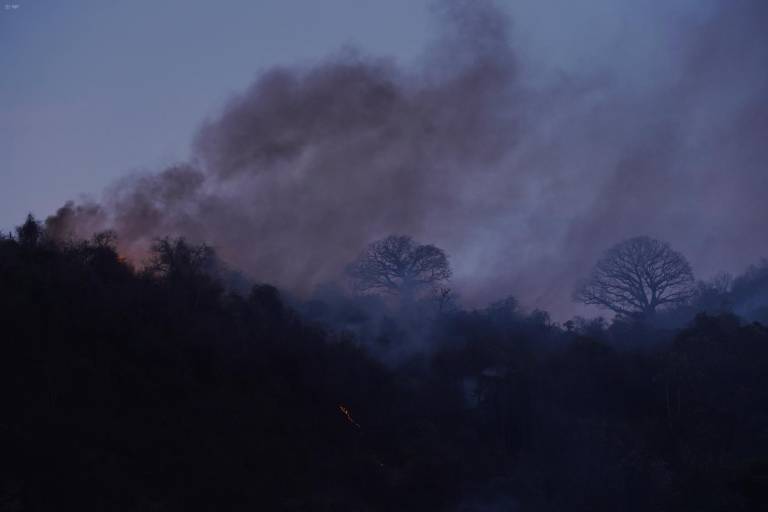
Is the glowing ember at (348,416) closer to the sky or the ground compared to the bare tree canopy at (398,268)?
closer to the ground

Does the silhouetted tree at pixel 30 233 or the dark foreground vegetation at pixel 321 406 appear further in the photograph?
the silhouetted tree at pixel 30 233

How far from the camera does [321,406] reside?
1359 inches

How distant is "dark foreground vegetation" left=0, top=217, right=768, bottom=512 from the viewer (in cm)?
2495

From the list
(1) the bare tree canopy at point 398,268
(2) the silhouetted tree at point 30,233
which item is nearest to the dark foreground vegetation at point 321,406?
(2) the silhouetted tree at point 30,233

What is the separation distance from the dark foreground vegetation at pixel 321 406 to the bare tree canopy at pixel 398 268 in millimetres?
13808

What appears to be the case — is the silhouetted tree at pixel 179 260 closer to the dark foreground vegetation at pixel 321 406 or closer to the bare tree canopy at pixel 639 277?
the dark foreground vegetation at pixel 321 406

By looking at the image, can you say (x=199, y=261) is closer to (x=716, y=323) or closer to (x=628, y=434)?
(x=628, y=434)

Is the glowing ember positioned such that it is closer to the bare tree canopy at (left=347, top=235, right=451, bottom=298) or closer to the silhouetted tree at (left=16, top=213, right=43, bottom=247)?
the silhouetted tree at (left=16, top=213, right=43, bottom=247)

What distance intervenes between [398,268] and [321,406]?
3023 centimetres

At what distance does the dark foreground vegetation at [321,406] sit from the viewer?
24953 mm

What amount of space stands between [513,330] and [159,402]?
28.2 metres

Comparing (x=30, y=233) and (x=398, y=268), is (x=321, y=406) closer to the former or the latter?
(x=30, y=233)

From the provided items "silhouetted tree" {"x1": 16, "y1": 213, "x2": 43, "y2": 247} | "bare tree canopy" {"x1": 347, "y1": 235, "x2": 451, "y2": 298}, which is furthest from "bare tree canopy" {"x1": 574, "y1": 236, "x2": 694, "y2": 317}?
"silhouetted tree" {"x1": 16, "y1": 213, "x2": 43, "y2": 247}

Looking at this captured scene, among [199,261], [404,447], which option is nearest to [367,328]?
[199,261]
